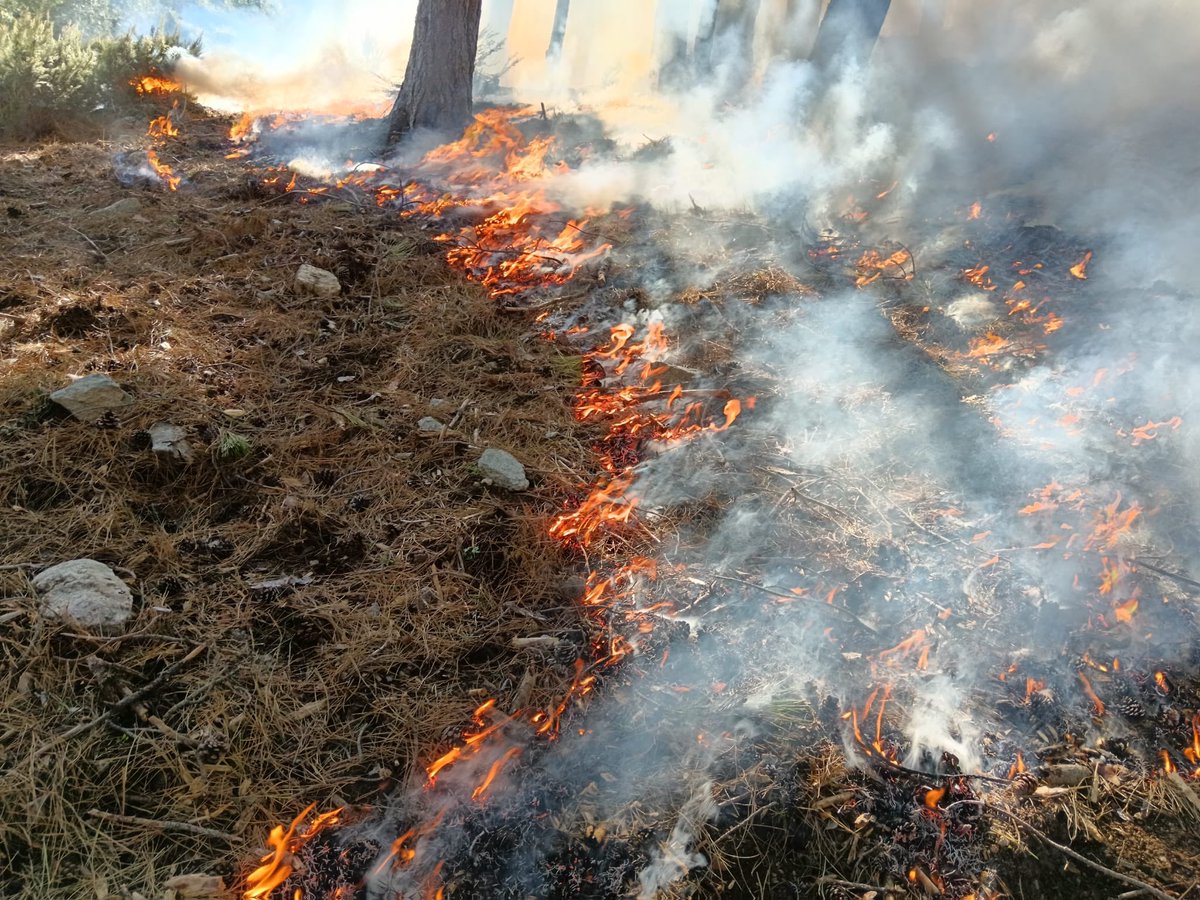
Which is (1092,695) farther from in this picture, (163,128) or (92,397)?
(163,128)

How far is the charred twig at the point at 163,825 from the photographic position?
203cm

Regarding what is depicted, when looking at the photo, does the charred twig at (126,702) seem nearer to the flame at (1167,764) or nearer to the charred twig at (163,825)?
the charred twig at (163,825)

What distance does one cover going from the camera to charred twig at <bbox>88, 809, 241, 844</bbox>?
6.65 feet

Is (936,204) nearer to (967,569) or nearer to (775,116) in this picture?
(775,116)

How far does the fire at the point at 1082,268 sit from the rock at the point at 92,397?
6.94 metres

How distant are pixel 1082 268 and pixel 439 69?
7904 mm

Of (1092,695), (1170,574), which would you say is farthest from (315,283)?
(1170,574)

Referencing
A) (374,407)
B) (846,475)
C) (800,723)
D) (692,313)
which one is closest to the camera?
(800,723)

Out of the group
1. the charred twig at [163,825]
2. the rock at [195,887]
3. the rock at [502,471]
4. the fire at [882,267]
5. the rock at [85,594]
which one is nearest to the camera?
the rock at [195,887]

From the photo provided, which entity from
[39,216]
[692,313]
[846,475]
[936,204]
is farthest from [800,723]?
[39,216]

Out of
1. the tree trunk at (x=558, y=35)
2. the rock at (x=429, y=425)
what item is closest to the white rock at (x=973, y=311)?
the rock at (x=429, y=425)

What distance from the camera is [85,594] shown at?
8.11 feet

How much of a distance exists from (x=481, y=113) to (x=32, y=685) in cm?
940

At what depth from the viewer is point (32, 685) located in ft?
7.45
